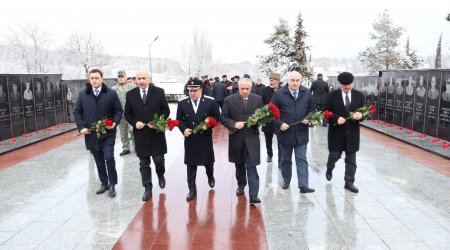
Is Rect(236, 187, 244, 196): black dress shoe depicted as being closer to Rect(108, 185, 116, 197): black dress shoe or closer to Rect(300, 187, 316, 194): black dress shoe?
Rect(300, 187, 316, 194): black dress shoe

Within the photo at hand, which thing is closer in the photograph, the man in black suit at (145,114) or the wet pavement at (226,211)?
the wet pavement at (226,211)

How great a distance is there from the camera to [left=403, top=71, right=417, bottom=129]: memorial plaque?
1164 cm

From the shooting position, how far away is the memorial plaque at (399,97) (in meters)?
12.4

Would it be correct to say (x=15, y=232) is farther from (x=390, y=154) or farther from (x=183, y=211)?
(x=390, y=154)

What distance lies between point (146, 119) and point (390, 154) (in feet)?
19.5

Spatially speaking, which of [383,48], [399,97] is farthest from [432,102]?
[383,48]

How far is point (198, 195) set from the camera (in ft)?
18.7

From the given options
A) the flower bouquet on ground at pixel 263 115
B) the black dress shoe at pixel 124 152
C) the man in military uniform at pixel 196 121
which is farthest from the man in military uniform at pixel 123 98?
the flower bouquet on ground at pixel 263 115

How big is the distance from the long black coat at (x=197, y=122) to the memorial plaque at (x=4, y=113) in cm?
753

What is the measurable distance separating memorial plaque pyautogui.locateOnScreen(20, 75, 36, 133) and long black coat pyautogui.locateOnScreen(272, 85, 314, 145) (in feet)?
30.7

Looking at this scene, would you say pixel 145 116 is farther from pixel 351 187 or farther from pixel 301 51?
pixel 301 51

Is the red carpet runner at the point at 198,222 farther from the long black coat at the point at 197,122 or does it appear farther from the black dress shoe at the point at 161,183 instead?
the long black coat at the point at 197,122

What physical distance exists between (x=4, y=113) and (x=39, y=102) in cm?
213

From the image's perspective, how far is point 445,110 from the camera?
965 cm
